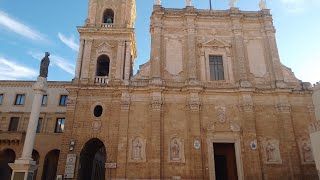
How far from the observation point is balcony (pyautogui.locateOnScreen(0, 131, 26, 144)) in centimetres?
2655

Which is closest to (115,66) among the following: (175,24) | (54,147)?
(175,24)

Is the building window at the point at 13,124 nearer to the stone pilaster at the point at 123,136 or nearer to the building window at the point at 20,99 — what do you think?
the building window at the point at 20,99

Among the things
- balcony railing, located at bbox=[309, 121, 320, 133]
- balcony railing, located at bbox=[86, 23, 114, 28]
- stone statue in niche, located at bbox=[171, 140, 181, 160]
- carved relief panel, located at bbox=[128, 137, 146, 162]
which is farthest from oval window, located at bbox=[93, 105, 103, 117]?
balcony railing, located at bbox=[309, 121, 320, 133]

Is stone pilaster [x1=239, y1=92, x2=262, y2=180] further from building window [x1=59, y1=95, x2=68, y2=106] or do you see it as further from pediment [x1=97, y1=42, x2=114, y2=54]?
building window [x1=59, y1=95, x2=68, y2=106]

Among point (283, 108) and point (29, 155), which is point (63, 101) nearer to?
point (29, 155)

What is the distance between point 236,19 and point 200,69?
17.1 ft

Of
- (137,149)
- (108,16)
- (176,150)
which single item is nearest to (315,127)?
(176,150)

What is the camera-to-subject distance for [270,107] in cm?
2019

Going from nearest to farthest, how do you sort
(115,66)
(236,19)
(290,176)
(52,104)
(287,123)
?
(290,176)
(287,123)
(115,66)
(236,19)
(52,104)

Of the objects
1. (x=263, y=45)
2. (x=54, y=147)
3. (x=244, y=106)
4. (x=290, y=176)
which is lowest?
(x=290, y=176)

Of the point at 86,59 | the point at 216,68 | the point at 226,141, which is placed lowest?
the point at 226,141

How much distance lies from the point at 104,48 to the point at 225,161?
12024 mm

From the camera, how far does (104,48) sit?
21.6 meters

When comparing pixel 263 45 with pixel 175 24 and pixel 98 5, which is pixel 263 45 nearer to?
pixel 175 24
